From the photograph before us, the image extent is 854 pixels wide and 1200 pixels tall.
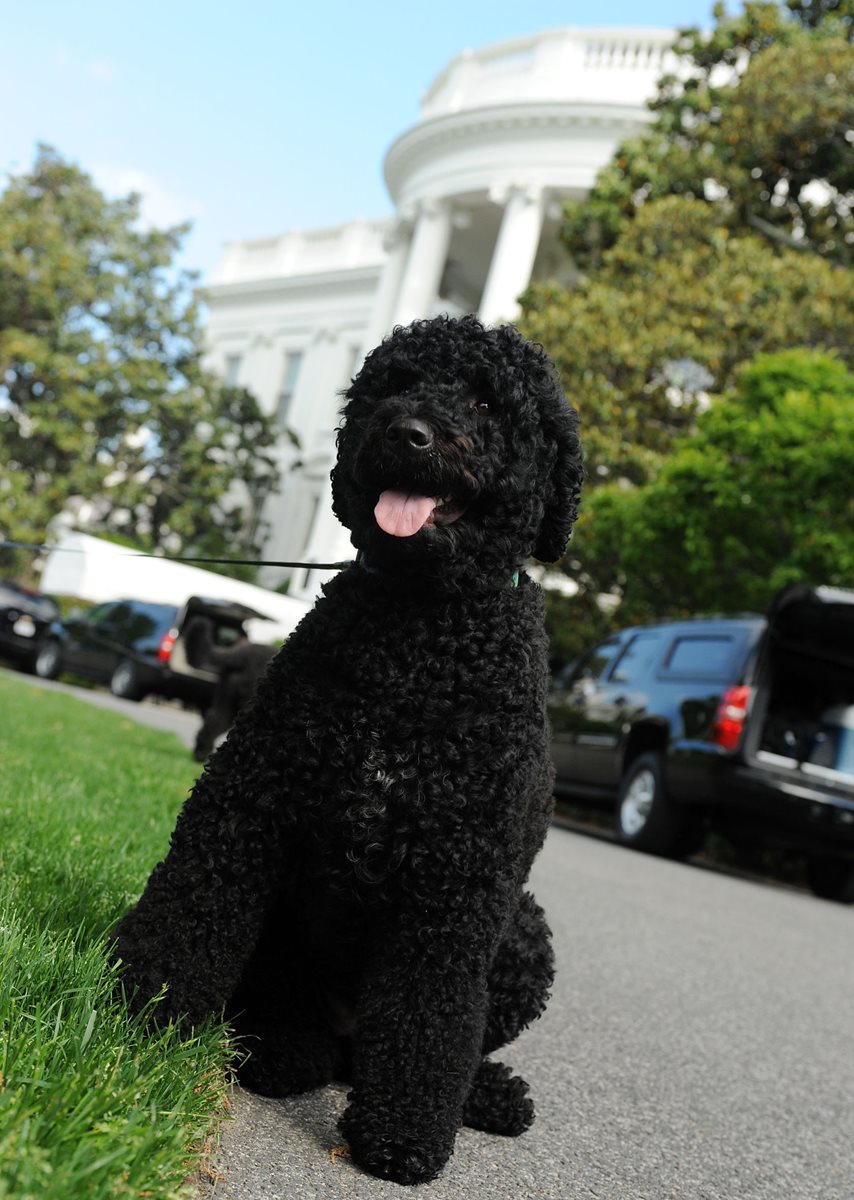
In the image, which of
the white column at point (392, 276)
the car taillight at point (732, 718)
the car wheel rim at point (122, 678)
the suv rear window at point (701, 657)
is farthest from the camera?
the white column at point (392, 276)

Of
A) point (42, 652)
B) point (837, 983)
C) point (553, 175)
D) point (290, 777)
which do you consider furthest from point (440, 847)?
point (553, 175)

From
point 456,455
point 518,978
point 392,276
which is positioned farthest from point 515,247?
point 456,455

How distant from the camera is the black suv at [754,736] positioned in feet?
36.1

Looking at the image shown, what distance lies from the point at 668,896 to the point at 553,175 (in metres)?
26.8

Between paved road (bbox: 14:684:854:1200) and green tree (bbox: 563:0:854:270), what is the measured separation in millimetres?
16404

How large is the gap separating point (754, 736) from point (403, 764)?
8835mm

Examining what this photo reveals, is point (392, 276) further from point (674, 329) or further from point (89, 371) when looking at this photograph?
point (674, 329)

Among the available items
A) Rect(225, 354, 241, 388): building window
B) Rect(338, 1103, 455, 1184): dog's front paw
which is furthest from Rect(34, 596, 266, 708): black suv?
Rect(225, 354, 241, 388): building window

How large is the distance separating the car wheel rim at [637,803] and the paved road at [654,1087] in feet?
11.6

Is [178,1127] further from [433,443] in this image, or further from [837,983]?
[837,983]

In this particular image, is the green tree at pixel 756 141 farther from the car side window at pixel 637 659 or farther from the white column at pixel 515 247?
the car side window at pixel 637 659

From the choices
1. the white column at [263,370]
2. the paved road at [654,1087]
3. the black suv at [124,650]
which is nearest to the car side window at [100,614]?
the black suv at [124,650]

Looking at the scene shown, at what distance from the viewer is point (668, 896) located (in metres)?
9.41

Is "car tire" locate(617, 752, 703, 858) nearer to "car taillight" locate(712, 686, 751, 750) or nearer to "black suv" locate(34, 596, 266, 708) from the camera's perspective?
"car taillight" locate(712, 686, 751, 750)
